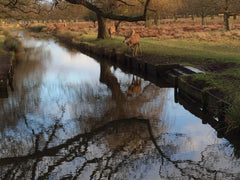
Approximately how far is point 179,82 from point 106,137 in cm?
483

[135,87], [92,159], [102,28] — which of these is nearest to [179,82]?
[135,87]

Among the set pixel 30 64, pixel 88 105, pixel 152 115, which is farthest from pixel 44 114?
pixel 30 64

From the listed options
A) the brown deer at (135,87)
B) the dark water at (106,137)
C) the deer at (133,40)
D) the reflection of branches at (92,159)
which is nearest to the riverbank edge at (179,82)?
the dark water at (106,137)

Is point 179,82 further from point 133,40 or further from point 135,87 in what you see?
point 133,40

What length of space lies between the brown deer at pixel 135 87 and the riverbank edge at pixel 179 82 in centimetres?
86

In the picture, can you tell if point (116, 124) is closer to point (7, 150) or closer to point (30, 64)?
point (7, 150)

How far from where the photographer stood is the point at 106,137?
7.85 metres

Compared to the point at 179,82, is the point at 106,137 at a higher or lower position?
lower

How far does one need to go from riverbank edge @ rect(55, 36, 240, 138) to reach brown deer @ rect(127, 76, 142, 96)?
0.86 meters

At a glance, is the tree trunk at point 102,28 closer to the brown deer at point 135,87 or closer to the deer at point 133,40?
the deer at point 133,40

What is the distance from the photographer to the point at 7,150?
281 inches

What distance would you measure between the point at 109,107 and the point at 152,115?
159 cm

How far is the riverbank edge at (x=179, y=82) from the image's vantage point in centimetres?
812

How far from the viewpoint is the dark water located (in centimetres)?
620
